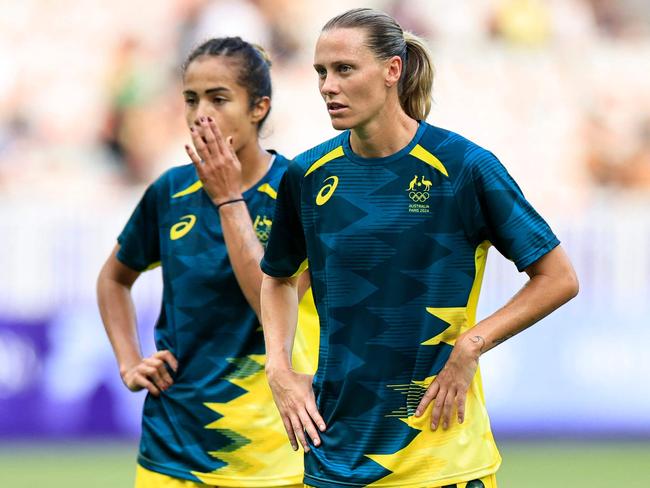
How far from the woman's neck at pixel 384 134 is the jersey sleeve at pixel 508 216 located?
0.79 ft

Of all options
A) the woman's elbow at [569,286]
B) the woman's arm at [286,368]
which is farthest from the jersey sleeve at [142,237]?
the woman's elbow at [569,286]

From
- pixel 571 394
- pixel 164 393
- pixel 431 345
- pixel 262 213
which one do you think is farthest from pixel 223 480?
pixel 571 394

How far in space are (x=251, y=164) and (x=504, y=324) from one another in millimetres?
1484

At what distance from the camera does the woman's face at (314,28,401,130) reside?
11.6 feet

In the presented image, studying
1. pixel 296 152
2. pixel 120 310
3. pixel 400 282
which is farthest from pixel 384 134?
pixel 296 152

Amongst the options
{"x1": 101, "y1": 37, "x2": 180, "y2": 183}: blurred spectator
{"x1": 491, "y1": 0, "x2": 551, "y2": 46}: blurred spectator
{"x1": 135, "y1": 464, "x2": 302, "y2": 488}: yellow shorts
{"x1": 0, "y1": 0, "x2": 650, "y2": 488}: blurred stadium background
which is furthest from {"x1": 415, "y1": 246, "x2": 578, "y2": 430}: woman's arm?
{"x1": 491, "y1": 0, "x2": 551, "y2": 46}: blurred spectator

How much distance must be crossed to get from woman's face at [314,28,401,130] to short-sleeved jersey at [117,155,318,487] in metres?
1.03

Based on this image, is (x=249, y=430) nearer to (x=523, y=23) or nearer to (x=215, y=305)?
(x=215, y=305)

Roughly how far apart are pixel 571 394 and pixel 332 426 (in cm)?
663

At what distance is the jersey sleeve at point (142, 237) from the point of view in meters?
4.71

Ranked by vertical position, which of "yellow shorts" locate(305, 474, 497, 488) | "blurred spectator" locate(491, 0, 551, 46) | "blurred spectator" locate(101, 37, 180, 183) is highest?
"blurred spectator" locate(491, 0, 551, 46)

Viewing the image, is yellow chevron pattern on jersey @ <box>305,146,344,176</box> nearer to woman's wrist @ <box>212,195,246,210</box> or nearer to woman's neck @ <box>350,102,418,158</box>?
woman's neck @ <box>350,102,418,158</box>

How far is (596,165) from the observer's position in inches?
441

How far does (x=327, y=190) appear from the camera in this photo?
3.67 meters
